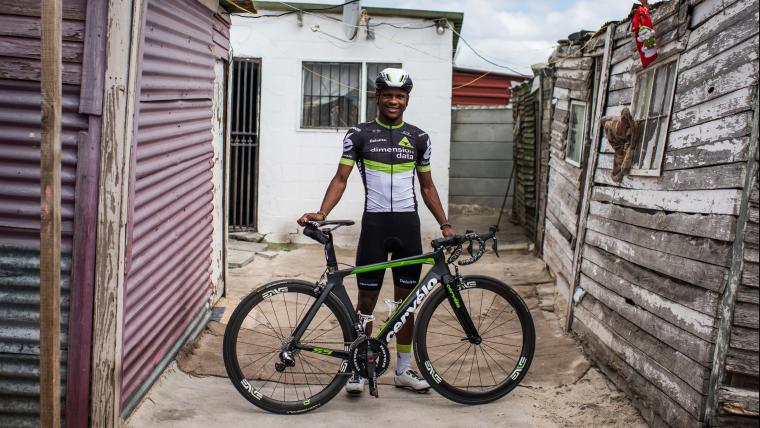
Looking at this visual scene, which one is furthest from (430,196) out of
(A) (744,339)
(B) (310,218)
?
(A) (744,339)

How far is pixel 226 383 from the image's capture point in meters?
5.13

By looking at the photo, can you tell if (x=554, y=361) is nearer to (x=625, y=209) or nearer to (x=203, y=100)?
(x=625, y=209)

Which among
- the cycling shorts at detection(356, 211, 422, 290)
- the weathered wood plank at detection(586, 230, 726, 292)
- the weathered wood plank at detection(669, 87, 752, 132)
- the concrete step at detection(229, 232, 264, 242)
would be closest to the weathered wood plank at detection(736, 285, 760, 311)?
the weathered wood plank at detection(586, 230, 726, 292)

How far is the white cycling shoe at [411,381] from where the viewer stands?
16.2 feet

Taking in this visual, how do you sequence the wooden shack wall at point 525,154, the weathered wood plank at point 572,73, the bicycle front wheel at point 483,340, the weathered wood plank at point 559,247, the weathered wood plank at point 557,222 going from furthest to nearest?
the wooden shack wall at point 525,154 → the weathered wood plank at point 572,73 → the weathered wood plank at point 557,222 → the weathered wood plank at point 559,247 → the bicycle front wheel at point 483,340

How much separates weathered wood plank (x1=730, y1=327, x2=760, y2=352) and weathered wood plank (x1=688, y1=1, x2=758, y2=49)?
5.05 ft

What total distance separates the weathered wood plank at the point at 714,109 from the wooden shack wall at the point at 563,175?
8.42ft

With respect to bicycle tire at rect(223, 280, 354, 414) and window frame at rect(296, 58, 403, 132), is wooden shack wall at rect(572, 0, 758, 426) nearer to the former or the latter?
bicycle tire at rect(223, 280, 354, 414)

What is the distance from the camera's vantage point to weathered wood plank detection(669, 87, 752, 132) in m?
3.66

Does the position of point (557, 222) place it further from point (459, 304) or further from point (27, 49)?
point (27, 49)

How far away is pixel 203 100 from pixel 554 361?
3.49m

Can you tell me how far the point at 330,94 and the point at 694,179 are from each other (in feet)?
25.4

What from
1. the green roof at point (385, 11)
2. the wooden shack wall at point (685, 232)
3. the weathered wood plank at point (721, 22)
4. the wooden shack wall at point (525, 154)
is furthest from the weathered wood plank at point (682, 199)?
the wooden shack wall at point (525, 154)

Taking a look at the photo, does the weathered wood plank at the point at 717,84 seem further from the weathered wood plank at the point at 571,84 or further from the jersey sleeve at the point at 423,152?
the weathered wood plank at the point at 571,84
